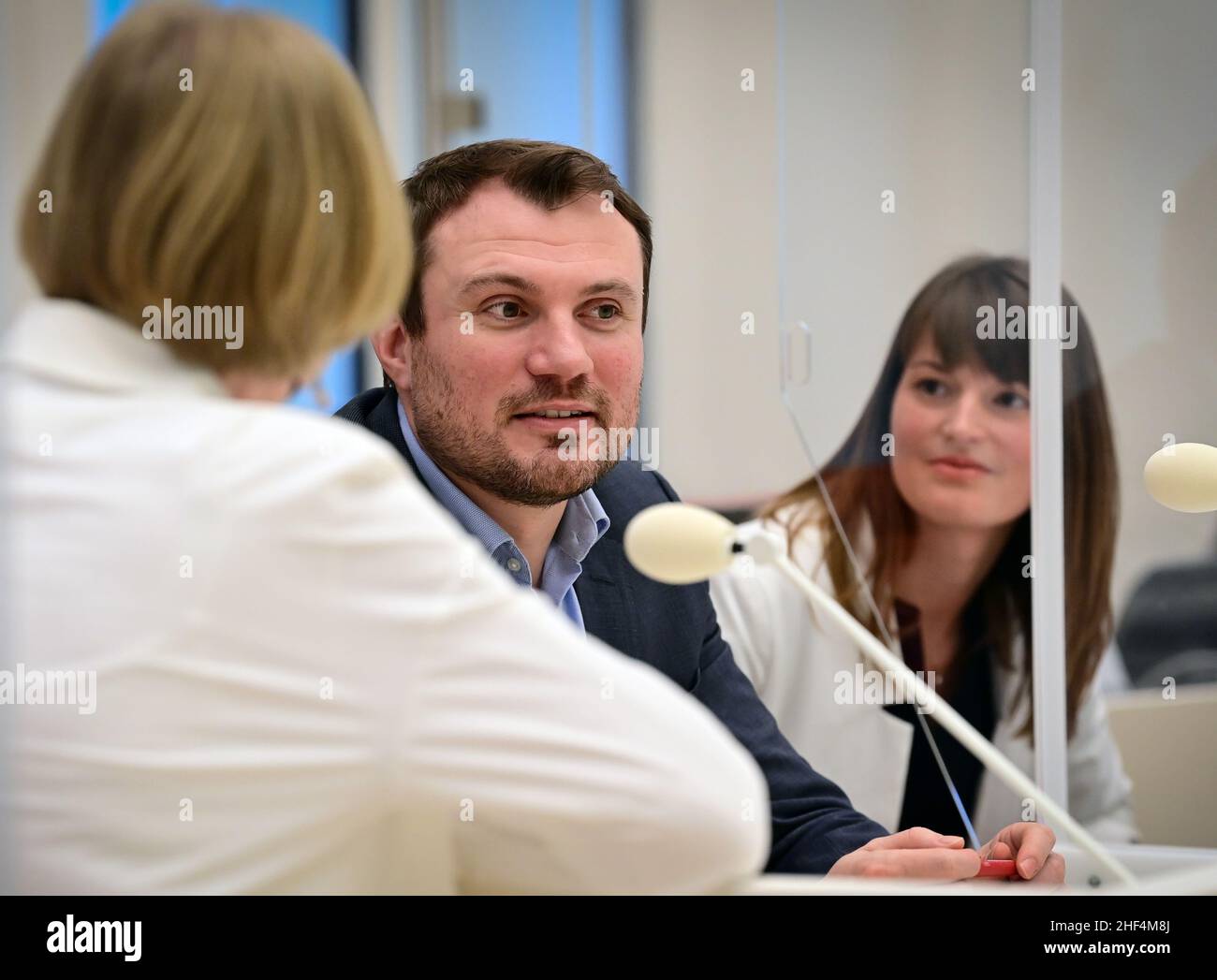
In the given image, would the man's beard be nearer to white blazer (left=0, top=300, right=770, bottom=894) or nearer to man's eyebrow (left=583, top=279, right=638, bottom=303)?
man's eyebrow (left=583, top=279, right=638, bottom=303)

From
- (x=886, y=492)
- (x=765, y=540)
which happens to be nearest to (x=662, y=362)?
(x=886, y=492)

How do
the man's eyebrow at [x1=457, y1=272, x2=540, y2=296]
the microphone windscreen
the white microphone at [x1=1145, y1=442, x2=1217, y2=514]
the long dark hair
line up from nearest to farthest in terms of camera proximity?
the microphone windscreen
the white microphone at [x1=1145, y1=442, x2=1217, y2=514]
the man's eyebrow at [x1=457, y1=272, x2=540, y2=296]
the long dark hair

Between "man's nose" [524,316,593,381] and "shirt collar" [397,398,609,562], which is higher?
"man's nose" [524,316,593,381]

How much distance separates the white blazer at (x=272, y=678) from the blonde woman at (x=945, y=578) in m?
0.99

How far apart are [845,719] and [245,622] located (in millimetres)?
1158

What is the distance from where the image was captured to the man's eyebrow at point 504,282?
139 cm

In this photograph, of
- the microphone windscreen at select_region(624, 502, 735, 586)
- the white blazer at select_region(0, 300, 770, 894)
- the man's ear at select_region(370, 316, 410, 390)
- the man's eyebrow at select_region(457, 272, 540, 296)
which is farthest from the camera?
the man's ear at select_region(370, 316, 410, 390)

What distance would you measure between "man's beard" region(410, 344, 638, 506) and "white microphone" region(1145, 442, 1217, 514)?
1.79 feet

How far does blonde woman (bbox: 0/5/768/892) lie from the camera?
688 mm

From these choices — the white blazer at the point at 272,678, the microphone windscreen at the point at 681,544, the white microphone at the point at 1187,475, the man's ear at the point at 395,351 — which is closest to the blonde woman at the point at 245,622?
the white blazer at the point at 272,678

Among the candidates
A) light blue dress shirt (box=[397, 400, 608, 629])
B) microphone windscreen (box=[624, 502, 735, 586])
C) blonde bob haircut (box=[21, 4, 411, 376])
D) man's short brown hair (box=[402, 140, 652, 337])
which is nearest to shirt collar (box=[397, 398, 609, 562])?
light blue dress shirt (box=[397, 400, 608, 629])

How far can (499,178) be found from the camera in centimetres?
144

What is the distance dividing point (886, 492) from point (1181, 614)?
811 millimetres

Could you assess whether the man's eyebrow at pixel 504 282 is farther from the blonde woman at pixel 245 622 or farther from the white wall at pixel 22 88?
the blonde woman at pixel 245 622
